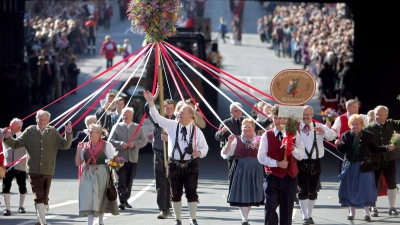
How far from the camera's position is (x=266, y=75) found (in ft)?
135

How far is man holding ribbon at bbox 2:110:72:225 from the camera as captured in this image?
1263 cm

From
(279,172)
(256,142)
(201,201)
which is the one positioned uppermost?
(256,142)

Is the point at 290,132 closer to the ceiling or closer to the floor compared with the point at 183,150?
closer to the ceiling

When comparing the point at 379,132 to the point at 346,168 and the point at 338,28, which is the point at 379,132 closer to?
the point at 346,168

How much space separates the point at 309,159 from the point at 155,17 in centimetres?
289

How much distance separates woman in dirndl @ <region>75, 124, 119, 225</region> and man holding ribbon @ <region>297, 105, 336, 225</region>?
2.61m

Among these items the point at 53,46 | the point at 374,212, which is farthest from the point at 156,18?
the point at 53,46

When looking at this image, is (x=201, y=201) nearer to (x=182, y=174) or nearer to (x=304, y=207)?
(x=304, y=207)

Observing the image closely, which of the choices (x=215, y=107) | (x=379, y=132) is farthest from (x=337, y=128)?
(x=215, y=107)

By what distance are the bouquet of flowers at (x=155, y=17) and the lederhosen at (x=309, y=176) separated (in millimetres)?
2534

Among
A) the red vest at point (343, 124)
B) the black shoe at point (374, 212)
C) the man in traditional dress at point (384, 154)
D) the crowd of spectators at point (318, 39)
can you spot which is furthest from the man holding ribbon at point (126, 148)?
the crowd of spectators at point (318, 39)

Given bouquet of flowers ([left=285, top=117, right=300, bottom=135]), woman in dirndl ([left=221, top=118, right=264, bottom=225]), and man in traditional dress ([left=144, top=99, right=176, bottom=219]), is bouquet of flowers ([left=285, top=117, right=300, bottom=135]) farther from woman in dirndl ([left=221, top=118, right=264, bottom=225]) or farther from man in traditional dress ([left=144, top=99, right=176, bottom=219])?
man in traditional dress ([left=144, top=99, right=176, bottom=219])

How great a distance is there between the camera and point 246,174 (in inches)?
496

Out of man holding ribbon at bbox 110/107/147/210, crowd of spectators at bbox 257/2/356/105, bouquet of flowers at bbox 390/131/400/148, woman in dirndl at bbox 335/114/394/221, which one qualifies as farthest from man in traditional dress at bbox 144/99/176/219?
crowd of spectators at bbox 257/2/356/105
